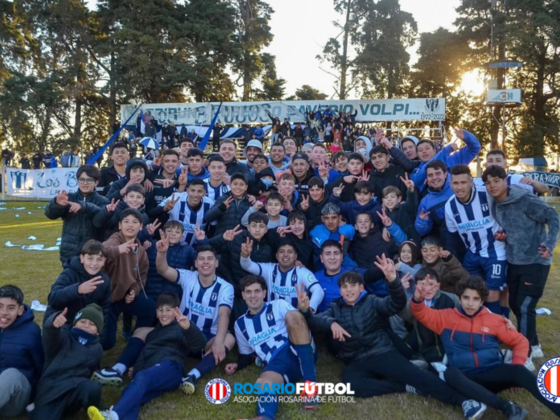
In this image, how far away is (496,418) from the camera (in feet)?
10.7

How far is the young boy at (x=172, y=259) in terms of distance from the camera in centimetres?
474

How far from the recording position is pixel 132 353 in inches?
160

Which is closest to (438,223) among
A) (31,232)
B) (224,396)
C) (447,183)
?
(447,183)

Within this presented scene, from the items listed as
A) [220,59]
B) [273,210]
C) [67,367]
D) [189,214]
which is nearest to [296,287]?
[273,210]

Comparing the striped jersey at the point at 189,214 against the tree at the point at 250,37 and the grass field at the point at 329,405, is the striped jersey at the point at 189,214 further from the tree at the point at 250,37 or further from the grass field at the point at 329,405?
the tree at the point at 250,37

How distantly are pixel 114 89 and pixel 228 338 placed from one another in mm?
29263

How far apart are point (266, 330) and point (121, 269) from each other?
155cm

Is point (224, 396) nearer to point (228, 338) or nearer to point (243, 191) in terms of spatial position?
point (228, 338)

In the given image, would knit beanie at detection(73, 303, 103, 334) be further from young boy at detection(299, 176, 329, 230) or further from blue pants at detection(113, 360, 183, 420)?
young boy at detection(299, 176, 329, 230)

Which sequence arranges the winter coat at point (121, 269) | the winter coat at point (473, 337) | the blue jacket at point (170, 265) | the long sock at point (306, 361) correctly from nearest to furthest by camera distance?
1. the winter coat at point (473, 337)
2. the long sock at point (306, 361)
3. the winter coat at point (121, 269)
4. the blue jacket at point (170, 265)

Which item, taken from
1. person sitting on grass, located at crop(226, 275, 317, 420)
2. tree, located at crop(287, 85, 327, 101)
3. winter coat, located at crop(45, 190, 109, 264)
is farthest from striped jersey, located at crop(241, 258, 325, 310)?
tree, located at crop(287, 85, 327, 101)

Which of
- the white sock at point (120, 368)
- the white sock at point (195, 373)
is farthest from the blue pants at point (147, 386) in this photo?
the white sock at point (120, 368)

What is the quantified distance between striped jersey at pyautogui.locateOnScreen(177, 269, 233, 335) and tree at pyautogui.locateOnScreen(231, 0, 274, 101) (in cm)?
2771

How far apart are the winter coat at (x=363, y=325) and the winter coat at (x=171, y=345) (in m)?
1.00
